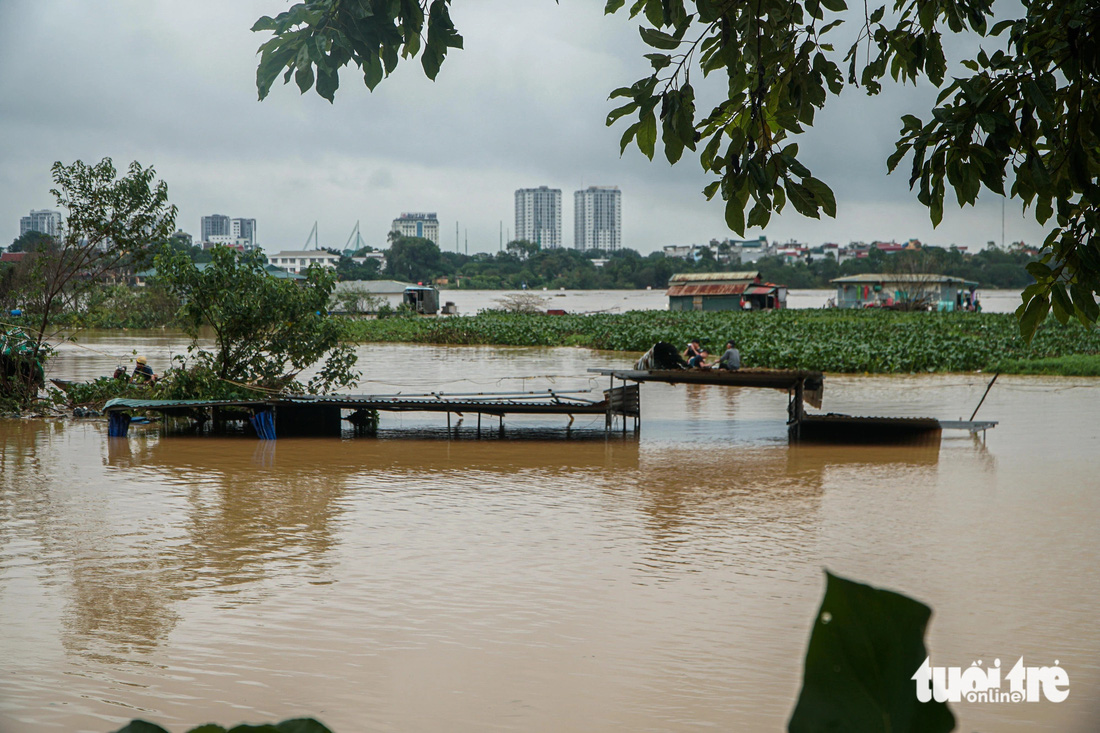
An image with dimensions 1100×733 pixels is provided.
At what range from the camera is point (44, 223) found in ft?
59.5

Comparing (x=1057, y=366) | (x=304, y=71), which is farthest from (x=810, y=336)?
(x=304, y=71)

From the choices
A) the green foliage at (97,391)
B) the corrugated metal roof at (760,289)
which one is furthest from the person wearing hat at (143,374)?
the corrugated metal roof at (760,289)

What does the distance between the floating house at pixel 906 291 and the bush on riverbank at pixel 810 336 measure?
9.11 m

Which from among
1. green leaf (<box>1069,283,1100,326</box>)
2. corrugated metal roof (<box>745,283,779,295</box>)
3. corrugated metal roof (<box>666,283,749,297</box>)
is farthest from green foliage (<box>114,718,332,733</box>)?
corrugated metal roof (<box>745,283,779,295</box>)

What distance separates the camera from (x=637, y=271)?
68.8 m

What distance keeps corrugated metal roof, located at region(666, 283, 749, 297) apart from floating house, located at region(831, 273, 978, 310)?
292 inches

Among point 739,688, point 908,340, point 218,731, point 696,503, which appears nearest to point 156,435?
point 696,503

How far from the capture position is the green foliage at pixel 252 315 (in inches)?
565

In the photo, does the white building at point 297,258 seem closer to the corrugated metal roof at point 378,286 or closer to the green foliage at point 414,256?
the corrugated metal roof at point 378,286

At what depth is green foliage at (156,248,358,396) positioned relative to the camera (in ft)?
47.1

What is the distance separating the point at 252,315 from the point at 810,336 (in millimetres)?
21397

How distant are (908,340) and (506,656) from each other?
26047 mm

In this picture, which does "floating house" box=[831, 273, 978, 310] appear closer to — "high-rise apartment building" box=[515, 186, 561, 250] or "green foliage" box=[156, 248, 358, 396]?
"high-rise apartment building" box=[515, 186, 561, 250]

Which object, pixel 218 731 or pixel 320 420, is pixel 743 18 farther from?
pixel 320 420
